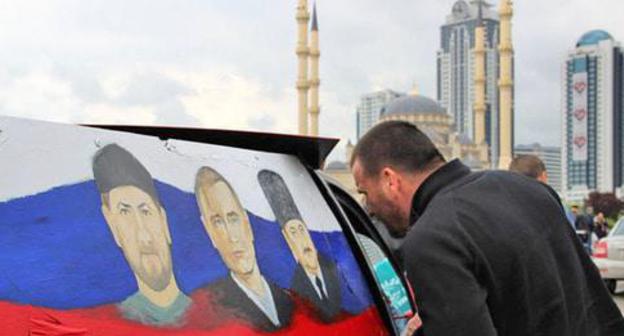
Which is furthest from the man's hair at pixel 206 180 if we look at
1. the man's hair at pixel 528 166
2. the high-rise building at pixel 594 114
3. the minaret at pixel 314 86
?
the high-rise building at pixel 594 114

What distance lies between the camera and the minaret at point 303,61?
6538cm

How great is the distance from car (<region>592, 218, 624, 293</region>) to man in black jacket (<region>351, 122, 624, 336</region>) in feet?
33.2

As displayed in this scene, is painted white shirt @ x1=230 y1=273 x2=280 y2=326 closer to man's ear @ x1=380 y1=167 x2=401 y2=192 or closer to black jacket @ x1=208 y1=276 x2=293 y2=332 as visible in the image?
black jacket @ x1=208 y1=276 x2=293 y2=332

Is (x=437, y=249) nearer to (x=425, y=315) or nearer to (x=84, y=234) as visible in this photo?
(x=425, y=315)

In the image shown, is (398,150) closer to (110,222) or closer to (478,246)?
(478,246)

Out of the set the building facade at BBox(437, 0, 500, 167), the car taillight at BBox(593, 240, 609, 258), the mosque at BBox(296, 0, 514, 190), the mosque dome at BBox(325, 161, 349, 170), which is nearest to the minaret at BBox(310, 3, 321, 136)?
the mosque at BBox(296, 0, 514, 190)

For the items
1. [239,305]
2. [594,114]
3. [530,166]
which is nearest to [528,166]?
[530,166]

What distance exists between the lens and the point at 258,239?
2439 mm

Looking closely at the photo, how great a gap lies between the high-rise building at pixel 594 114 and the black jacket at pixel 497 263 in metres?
116

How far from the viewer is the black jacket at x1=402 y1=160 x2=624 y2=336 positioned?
7.08 ft

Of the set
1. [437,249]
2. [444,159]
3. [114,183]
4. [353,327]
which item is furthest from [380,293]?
[114,183]

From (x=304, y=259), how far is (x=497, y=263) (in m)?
0.62

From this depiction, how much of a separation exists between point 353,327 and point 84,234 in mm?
1059

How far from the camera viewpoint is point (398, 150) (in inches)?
101
